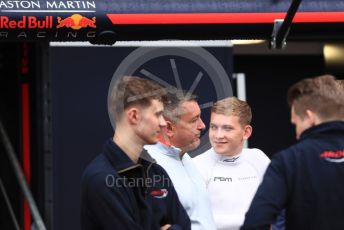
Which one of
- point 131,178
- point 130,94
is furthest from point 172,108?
point 131,178

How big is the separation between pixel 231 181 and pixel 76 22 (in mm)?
1417

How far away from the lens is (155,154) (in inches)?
233

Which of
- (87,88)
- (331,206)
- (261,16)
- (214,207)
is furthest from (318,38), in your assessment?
(331,206)

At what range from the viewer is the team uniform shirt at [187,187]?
5.77m

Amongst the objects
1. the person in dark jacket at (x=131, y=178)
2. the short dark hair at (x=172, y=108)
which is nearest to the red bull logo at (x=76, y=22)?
the short dark hair at (x=172, y=108)

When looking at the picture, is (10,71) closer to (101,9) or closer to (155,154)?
(101,9)

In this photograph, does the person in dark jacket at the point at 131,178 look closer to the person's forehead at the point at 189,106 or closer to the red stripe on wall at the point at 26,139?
the person's forehead at the point at 189,106

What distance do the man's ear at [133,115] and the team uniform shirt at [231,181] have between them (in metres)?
1.41

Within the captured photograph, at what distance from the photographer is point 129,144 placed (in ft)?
16.3

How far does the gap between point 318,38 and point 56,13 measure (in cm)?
176

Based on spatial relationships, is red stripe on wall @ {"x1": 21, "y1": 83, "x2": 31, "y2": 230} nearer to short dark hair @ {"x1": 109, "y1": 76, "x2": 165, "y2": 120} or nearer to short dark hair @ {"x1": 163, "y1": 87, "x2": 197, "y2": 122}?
short dark hair @ {"x1": 163, "y1": 87, "x2": 197, "y2": 122}

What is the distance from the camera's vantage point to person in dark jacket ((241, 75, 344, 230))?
4633 mm

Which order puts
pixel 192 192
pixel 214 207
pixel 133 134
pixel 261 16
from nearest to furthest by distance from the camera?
pixel 133 134 → pixel 192 192 → pixel 214 207 → pixel 261 16

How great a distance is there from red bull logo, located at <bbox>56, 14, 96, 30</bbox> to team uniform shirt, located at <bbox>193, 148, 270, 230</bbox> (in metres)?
1.12
